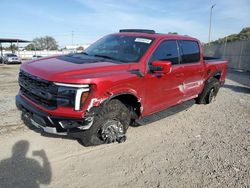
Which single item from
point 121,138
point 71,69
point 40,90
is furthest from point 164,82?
point 40,90

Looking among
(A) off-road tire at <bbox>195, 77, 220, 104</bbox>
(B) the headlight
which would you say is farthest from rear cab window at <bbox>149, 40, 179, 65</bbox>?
(A) off-road tire at <bbox>195, 77, 220, 104</bbox>

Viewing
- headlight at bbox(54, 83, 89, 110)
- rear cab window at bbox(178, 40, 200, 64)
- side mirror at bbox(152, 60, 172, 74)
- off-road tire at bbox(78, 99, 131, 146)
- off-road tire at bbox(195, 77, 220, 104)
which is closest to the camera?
headlight at bbox(54, 83, 89, 110)

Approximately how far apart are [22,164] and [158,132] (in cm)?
263

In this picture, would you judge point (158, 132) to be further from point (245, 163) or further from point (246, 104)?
point (246, 104)

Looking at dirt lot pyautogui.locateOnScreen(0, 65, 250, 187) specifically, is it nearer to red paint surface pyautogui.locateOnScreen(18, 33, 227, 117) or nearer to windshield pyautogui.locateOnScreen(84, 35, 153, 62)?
red paint surface pyautogui.locateOnScreen(18, 33, 227, 117)

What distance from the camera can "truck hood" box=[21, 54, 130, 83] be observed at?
3.47 metres

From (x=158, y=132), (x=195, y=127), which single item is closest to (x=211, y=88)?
(x=195, y=127)

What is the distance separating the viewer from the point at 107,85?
3.69 meters

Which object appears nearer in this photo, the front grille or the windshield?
the front grille

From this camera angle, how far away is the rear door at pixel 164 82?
180 inches

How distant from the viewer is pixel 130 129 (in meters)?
5.11

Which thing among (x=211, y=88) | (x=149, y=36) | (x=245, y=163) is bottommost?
(x=245, y=163)

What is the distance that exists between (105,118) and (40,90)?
1073 millimetres

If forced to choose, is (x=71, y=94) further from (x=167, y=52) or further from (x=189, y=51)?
(x=189, y=51)
